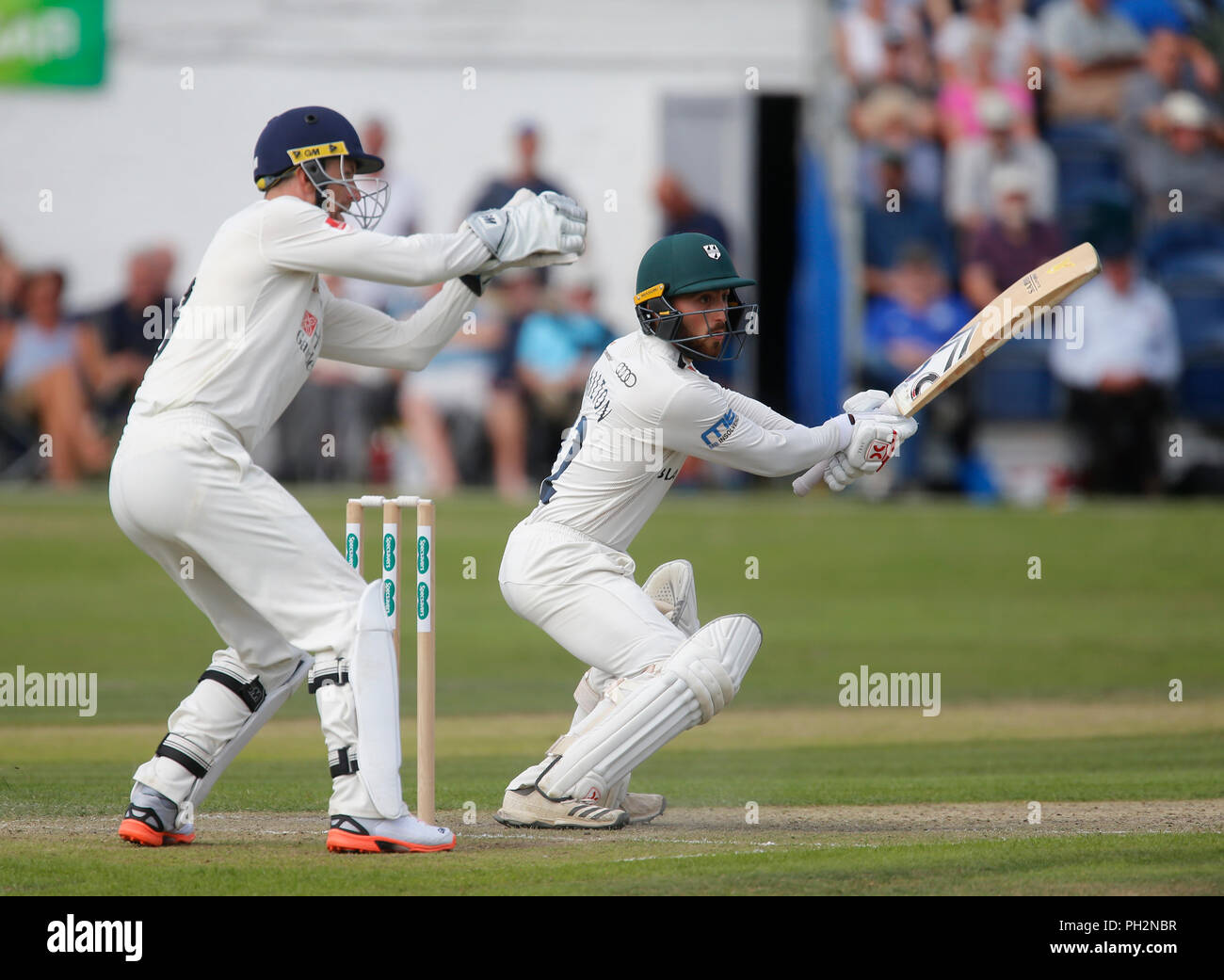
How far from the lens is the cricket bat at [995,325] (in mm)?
6574

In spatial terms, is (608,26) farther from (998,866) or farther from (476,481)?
(998,866)

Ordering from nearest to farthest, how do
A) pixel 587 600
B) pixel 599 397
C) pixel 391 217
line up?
pixel 587 600 < pixel 599 397 < pixel 391 217

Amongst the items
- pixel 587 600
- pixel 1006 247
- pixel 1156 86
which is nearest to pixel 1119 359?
pixel 1006 247

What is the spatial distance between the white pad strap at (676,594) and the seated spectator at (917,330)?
987 centimetres

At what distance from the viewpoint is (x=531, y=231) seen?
5.87m

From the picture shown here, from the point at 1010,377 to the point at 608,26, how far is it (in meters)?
5.39

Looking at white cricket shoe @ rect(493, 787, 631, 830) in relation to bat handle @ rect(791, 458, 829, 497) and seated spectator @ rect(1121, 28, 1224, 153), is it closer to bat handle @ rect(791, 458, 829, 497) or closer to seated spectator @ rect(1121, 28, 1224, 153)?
bat handle @ rect(791, 458, 829, 497)

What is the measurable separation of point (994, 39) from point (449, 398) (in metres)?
6.48

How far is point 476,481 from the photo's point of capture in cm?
1738

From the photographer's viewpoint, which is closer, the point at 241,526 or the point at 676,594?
the point at 241,526

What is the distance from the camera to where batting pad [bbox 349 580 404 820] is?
539 centimetres

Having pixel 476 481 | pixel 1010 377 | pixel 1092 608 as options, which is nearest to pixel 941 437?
pixel 1010 377

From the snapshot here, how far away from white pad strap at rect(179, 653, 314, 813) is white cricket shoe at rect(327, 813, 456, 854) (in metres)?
0.61

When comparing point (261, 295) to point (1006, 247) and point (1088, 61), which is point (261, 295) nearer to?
point (1006, 247)
